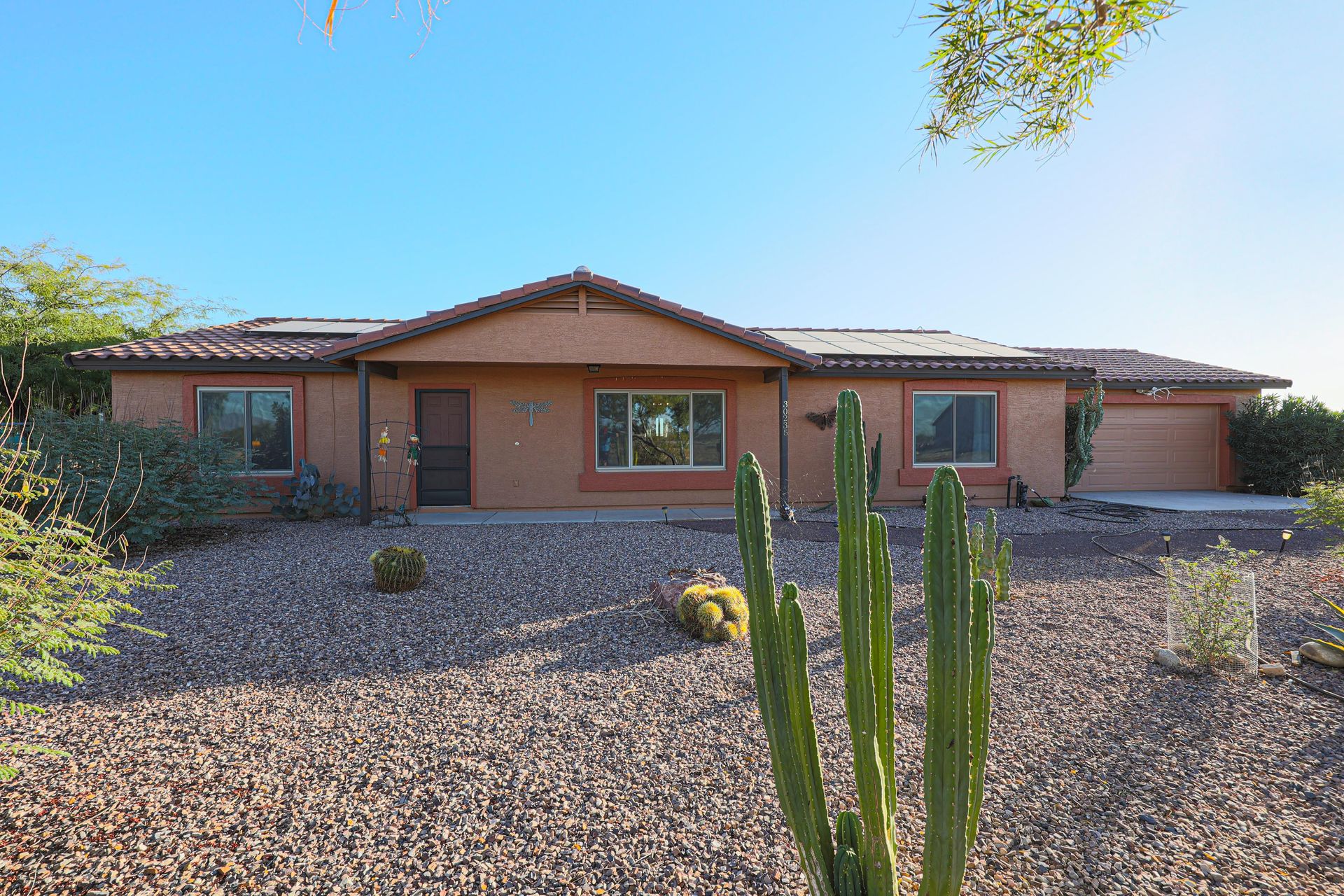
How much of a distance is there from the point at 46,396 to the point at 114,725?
635 inches

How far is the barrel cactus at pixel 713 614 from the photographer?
4293mm

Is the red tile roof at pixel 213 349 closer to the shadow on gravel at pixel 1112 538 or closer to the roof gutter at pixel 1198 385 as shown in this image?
the shadow on gravel at pixel 1112 538

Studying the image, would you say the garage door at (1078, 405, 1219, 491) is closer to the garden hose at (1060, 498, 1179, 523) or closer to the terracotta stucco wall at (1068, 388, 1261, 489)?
the terracotta stucco wall at (1068, 388, 1261, 489)

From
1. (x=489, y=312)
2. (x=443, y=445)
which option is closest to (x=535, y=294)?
(x=489, y=312)

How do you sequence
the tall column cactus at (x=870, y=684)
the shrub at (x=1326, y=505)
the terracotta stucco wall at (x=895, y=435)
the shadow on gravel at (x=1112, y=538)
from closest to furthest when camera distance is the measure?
the tall column cactus at (x=870, y=684), the shrub at (x=1326, y=505), the shadow on gravel at (x=1112, y=538), the terracotta stucco wall at (x=895, y=435)

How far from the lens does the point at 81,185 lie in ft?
46.3

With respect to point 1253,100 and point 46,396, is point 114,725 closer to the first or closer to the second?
point 1253,100

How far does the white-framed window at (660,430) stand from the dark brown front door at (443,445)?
246cm

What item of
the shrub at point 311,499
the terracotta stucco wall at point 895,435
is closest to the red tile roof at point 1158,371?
the terracotta stucco wall at point 895,435

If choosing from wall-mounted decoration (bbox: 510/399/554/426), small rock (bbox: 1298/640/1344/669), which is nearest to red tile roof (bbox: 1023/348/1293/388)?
small rock (bbox: 1298/640/1344/669)

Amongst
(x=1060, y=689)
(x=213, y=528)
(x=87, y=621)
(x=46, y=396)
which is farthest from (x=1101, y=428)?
(x=46, y=396)

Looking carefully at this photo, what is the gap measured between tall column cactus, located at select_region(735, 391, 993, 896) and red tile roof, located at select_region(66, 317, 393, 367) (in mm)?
10162

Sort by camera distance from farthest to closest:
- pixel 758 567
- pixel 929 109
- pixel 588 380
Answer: pixel 588 380 → pixel 929 109 → pixel 758 567

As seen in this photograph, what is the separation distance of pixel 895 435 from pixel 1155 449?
758 centimetres
